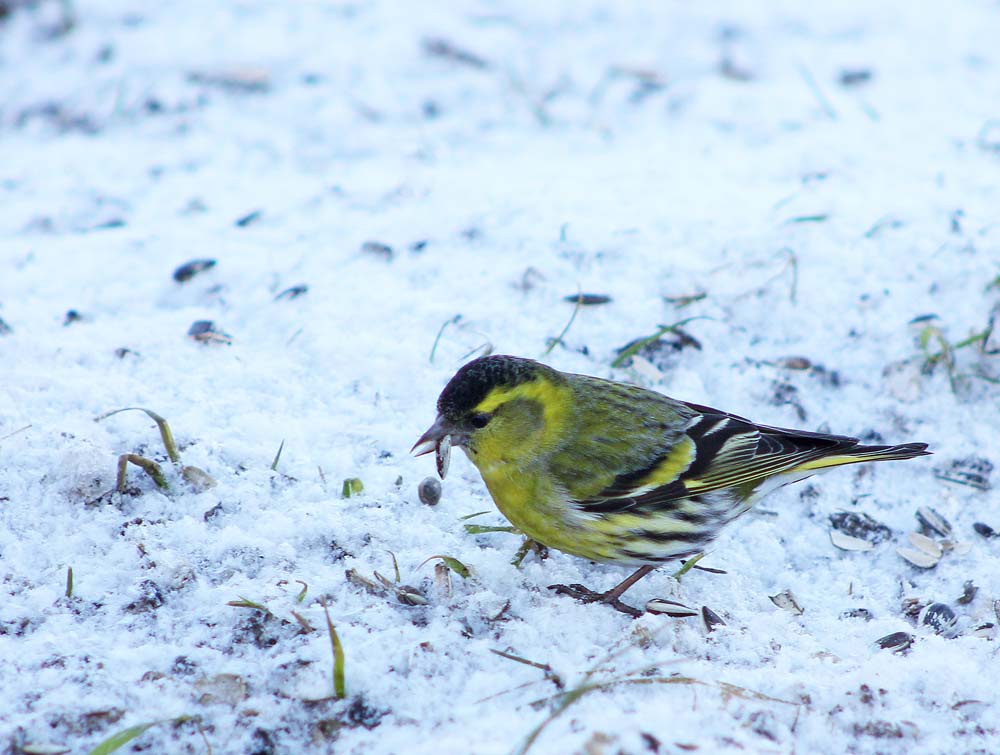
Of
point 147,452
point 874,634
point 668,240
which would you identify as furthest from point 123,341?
point 874,634

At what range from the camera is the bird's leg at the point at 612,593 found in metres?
2.74

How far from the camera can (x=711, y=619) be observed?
8.88 ft

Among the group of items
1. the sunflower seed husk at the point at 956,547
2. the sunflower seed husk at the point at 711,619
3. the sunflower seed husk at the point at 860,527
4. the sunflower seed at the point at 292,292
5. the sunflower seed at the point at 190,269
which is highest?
the sunflower seed at the point at 190,269

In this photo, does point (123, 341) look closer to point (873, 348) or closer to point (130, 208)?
point (130, 208)

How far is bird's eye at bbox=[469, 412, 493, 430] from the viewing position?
2.79m

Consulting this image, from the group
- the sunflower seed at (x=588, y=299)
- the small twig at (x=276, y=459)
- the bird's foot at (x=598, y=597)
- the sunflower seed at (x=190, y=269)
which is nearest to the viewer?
the bird's foot at (x=598, y=597)

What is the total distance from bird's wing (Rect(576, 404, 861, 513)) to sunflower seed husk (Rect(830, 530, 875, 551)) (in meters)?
0.27

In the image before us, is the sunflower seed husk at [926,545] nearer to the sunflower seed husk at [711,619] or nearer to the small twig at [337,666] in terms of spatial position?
the sunflower seed husk at [711,619]

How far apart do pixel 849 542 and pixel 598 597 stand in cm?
85

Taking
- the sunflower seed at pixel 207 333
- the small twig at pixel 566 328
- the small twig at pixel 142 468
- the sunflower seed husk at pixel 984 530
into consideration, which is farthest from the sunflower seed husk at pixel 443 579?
the sunflower seed husk at pixel 984 530

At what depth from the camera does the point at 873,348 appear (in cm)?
378

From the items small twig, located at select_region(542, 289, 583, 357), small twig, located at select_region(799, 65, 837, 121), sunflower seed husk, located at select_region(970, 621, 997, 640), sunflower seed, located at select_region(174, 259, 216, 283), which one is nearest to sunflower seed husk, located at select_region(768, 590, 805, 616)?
sunflower seed husk, located at select_region(970, 621, 997, 640)

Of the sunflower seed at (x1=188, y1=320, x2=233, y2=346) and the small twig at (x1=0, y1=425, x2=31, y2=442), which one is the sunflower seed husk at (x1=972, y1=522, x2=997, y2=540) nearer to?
the sunflower seed at (x1=188, y1=320, x2=233, y2=346)

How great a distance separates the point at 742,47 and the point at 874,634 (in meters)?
4.17
